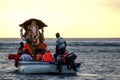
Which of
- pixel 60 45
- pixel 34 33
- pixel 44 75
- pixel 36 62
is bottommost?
pixel 44 75

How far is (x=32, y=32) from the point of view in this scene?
3947 centimetres

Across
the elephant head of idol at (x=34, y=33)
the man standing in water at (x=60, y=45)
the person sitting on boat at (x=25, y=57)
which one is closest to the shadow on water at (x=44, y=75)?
the person sitting on boat at (x=25, y=57)

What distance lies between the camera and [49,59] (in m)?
36.6

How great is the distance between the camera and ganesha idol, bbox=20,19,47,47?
1543 inches

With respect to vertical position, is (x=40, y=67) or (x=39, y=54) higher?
(x=39, y=54)

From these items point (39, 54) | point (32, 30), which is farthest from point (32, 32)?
point (39, 54)

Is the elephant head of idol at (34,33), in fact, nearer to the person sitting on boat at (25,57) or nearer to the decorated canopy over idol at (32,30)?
the decorated canopy over idol at (32,30)

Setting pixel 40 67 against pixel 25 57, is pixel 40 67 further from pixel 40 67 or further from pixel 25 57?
pixel 25 57

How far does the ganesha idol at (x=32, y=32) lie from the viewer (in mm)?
39188

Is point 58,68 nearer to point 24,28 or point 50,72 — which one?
point 50,72

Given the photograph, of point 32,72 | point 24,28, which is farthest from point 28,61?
point 24,28

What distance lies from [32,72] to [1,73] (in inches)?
148

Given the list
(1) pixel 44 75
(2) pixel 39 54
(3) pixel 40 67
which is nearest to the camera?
(3) pixel 40 67

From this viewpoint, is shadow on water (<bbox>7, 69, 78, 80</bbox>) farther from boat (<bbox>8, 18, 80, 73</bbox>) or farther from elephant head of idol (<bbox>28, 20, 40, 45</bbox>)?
elephant head of idol (<bbox>28, 20, 40, 45</bbox>)
